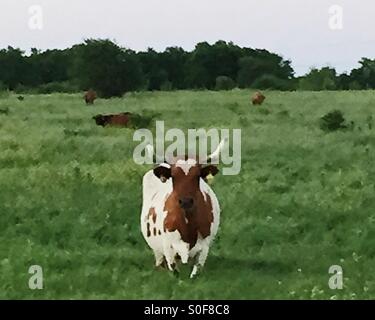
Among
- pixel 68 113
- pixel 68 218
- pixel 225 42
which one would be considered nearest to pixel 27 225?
pixel 68 218

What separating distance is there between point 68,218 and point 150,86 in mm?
3750

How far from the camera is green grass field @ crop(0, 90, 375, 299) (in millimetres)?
8008

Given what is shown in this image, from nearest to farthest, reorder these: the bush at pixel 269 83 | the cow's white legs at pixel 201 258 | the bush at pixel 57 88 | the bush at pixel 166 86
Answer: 1. the cow's white legs at pixel 201 258
2. the bush at pixel 166 86
3. the bush at pixel 269 83
4. the bush at pixel 57 88

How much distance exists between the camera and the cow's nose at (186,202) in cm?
792

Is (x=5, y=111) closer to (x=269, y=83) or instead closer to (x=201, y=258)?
(x=269, y=83)

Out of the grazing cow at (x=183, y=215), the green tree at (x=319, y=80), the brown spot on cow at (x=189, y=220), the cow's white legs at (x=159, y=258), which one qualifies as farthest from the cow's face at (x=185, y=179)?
the green tree at (x=319, y=80)

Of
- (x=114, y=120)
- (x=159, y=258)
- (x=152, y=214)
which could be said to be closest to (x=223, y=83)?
(x=114, y=120)

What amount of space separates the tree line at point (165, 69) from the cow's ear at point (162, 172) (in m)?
2.31

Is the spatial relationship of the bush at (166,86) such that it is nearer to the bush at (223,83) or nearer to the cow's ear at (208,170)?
the bush at (223,83)

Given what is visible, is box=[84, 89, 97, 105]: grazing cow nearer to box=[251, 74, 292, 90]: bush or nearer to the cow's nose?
box=[251, 74, 292, 90]: bush

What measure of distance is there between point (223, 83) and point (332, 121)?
2.33 m

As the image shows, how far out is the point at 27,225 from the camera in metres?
9.61

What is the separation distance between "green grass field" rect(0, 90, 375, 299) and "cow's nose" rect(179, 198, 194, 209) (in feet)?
2.10
